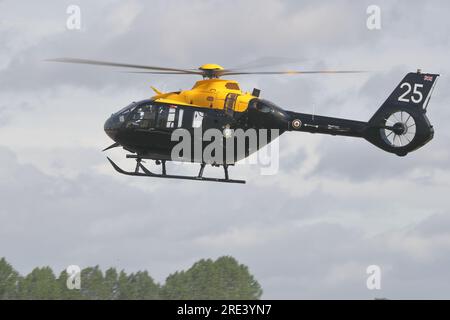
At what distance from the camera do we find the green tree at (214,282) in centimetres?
8612

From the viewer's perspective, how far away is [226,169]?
49.2 meters

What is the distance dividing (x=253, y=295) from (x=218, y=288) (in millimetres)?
2826

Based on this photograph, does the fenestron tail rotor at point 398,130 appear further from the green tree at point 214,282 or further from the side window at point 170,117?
the green tree at point 214,282

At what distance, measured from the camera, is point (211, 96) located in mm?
48688

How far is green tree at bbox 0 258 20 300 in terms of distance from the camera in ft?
287

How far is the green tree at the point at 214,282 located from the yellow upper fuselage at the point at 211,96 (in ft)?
122

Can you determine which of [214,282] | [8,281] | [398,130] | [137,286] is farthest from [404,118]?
[8,281]

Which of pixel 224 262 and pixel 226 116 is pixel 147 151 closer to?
pixel 226 116

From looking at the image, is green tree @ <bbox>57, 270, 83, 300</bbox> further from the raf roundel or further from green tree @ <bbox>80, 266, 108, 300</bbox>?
the raf roundel

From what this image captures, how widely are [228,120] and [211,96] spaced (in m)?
1.22

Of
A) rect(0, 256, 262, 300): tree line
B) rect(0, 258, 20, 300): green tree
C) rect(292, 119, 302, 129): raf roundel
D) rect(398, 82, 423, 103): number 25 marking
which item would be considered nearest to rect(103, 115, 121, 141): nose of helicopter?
rect(292, 119, 302, 129): raf roundel

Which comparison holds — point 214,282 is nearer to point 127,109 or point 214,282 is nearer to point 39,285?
point 39,285

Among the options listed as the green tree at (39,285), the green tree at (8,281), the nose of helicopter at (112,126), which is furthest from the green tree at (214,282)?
the nose of helicopter at (112,126)
